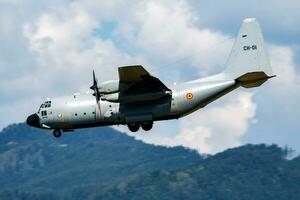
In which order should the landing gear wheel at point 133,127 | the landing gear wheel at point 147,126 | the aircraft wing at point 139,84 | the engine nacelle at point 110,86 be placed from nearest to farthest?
the aircraft wing at point 139,84 → the engine nacelle at point 110,86 → the landing gear wheel at point 133,127 → the landing gear wheel at point 147,126

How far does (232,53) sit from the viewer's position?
55.9m

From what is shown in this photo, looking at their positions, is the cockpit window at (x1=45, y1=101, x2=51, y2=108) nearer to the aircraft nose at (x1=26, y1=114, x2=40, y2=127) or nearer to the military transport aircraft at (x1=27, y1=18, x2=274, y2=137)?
the military transport aircraft at (x1=27, y1=18, x2=274, y2=137)

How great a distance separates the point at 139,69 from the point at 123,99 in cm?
386

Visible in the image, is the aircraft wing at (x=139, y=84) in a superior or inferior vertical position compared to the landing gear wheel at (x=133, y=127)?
superior

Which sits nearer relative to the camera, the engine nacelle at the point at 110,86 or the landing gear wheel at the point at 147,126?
the engine nacelle at the point at 110,86

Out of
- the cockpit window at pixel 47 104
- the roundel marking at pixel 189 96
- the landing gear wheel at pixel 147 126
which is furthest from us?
the cockpit window at pixel 47 104

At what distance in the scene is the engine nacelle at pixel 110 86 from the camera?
171 feet

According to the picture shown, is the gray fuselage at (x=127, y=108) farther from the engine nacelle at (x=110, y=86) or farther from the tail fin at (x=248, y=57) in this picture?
the engine nacelle at (x=110, y=86)

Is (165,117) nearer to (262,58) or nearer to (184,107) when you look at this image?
(184,107)

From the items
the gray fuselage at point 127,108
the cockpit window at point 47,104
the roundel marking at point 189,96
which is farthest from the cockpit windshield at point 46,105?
the roundel marking at point 189,96

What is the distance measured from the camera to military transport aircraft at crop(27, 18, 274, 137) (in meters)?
52.9

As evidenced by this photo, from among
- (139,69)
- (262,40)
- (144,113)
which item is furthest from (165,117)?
(262,40)

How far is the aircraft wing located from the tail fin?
16.9ft

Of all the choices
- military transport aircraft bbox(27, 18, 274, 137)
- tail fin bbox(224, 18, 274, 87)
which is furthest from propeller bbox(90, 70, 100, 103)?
tail fin bbox(224, 18, 274, 87)
